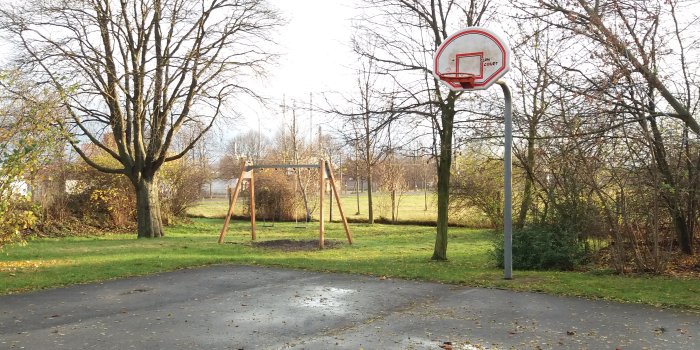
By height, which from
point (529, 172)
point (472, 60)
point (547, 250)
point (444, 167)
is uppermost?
point (472, 60)

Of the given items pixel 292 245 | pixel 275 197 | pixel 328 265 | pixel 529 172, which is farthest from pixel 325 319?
pixel 275 197

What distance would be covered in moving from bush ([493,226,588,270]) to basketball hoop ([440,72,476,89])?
11.5 ft

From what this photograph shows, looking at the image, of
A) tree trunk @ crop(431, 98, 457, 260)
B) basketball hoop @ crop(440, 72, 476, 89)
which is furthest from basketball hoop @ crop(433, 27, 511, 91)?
tree trunk @ crop(431, 98, 457, 260)

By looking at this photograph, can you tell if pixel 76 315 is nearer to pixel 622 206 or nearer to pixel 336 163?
pixel 622 206

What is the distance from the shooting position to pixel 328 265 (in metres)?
11.9

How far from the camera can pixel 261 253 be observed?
1495 centimetres

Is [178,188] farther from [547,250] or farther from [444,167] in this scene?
[547,250]

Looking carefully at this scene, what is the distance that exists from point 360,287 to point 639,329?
412 cm

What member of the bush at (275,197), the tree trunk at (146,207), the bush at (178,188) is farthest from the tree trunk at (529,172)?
the bush at (275,197)

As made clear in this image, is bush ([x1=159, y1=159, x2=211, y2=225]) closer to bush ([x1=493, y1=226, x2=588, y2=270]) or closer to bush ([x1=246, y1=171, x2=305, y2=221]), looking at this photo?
bush ([x1=246, y1=171, x2=305, y2=221])

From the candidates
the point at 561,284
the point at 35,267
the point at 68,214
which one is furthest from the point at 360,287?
the point at 68,214

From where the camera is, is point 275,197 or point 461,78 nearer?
point 461,78

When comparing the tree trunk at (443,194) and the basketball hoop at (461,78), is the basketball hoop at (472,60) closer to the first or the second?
the basketball hoop at (461,78)

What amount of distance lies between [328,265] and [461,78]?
4.68 m
